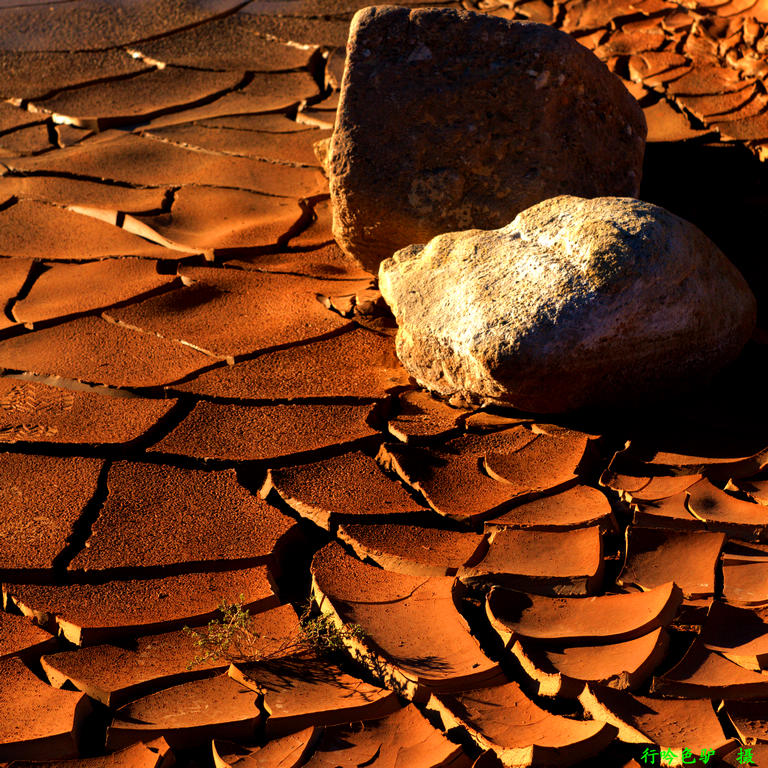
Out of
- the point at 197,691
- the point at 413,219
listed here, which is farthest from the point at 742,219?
the point at 197,691

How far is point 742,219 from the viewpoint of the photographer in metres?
3.54

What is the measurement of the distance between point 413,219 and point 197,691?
1711 mm

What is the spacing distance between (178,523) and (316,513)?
298 millimetres

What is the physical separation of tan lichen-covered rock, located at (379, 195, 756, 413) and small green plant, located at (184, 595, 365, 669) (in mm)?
816

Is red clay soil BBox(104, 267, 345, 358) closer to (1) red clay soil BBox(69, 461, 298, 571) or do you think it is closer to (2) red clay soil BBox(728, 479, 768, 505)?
(1) red clay soil BBox(69, 461, 298, 571)

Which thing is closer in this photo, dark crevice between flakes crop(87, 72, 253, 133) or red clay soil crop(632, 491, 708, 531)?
red clay soil crop(632, 491, 708, 531)

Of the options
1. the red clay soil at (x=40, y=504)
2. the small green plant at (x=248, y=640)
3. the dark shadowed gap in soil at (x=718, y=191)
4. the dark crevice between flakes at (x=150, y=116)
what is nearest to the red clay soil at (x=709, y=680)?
the small green plant at (x=248, y=640)

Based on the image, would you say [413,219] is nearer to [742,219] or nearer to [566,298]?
[566,298]

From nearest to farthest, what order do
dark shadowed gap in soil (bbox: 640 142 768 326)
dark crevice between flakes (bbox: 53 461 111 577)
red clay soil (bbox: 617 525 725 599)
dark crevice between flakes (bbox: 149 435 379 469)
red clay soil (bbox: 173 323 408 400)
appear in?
red clay soil (bbox: 617 525 725 599) → dark crevice between flakes (bbox: 53 461 111 577) → dark crevice between flakes (bbox: 149 435 379 469) → red clay soil (bbox: 173 323 408 400) → dark shadowed gap in soil (bbox: 640 142 768 326)

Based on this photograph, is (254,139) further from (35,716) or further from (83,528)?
(35,716)

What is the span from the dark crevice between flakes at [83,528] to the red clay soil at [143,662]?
26 centimetres

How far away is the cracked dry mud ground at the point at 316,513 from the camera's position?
163cm

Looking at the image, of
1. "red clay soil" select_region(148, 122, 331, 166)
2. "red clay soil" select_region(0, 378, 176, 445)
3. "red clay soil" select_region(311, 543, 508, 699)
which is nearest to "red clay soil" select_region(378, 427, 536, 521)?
"red clay soil" select_region(311, 543, 508, 699)

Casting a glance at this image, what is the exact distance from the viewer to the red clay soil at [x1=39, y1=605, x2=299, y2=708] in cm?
169
